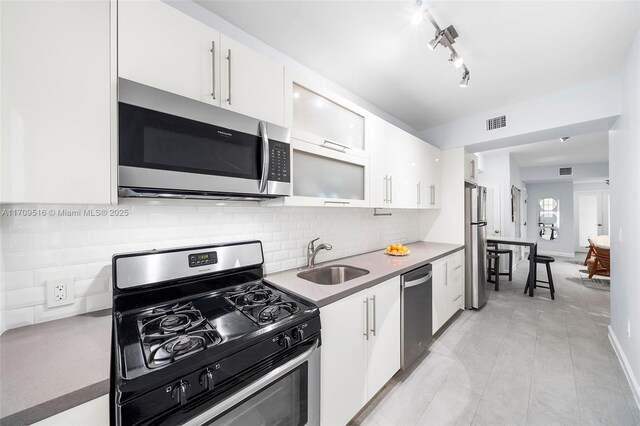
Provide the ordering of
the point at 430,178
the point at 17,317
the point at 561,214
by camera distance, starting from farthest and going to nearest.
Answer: the point at 561,214, the point at 430,178, the point at 17,317

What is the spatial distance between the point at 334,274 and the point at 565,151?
20.4 feet

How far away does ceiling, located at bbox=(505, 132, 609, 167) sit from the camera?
174 inches

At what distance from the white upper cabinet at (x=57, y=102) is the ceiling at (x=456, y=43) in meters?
0.97

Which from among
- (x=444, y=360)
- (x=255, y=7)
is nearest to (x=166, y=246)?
(x=255, y=7)

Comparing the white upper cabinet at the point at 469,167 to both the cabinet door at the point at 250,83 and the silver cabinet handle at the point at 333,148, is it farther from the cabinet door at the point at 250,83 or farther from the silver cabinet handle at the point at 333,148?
the cabinet door at the point at 250,83

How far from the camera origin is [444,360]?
224 cm

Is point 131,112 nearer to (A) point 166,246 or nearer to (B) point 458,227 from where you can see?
(A) point 166,246

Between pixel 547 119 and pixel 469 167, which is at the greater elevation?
pixel 547 119

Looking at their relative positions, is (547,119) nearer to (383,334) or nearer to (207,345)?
(383,334)

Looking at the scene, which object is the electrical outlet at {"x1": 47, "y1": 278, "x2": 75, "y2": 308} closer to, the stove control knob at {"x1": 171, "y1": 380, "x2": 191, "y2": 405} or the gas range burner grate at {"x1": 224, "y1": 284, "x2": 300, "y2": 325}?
the gas range burner grate at {"x1": 224, "y1": 284, "x2": 300, "y2": 325}

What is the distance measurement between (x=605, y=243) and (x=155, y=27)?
726 cm

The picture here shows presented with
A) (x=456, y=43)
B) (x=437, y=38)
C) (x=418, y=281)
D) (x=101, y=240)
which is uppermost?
(x=456, y=43)

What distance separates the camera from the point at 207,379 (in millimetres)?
821

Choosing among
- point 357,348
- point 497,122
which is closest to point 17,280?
point 357,348
